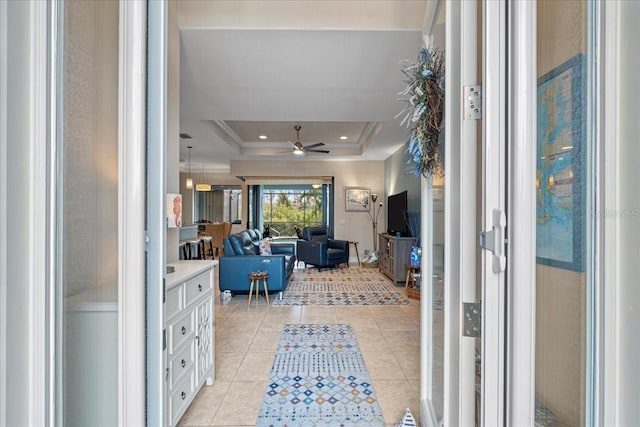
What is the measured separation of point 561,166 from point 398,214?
218 inches

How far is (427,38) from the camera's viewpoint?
5.51 feet

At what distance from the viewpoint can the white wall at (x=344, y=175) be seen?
8016mm

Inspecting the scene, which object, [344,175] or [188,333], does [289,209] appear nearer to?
[344,175]

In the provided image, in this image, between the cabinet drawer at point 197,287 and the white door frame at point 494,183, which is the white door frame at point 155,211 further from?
the white door frame at point 494,183

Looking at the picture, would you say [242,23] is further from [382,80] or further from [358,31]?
[382,80]

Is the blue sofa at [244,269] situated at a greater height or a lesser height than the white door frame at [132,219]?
lesser

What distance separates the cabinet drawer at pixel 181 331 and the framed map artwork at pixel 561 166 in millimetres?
1739

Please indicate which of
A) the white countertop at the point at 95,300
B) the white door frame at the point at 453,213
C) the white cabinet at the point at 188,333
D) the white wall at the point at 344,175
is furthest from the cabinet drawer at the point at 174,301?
the white wall at the point at 344,175
